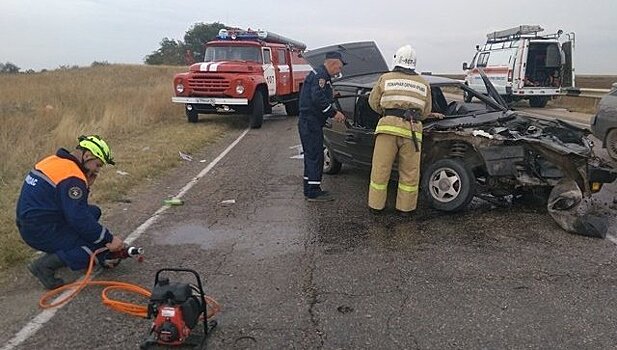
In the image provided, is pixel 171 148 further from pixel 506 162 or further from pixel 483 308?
pixel 483 308

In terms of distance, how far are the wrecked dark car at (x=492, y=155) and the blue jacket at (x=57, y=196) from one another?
3.54 m

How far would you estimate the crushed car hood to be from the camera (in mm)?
8959

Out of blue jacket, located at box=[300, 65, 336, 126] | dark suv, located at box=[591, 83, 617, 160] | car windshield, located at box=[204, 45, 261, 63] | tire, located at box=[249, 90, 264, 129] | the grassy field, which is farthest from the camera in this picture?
car windshield, located at box=[204, 45, 261, 63]

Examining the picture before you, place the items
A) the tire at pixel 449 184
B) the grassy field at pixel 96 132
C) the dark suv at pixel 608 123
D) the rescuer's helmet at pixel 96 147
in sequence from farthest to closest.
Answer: the dark suv at pixel 608 123 < the grassy field at pixel 96 132 < the tire at pixel 449 184 < the rescuer's helmet at pixel 96 147

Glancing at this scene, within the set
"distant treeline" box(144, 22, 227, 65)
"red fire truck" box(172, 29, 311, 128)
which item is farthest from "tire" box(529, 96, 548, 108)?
"distant treeline" box(144, 22, 227, 65)

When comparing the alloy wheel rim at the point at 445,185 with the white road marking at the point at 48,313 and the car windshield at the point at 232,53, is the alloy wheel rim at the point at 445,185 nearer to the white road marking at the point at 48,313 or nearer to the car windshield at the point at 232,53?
the white road marking at the point at 48,313

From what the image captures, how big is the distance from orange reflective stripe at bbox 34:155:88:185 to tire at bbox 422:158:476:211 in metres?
3.54

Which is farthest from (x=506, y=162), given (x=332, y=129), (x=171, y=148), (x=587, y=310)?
(x=171, y=148)

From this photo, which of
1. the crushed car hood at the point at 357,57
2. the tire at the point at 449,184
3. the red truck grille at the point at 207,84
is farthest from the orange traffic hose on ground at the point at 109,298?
the red truck grille at the point at 207,84

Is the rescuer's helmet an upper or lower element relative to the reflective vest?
lower

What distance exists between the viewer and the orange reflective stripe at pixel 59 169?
4137mm

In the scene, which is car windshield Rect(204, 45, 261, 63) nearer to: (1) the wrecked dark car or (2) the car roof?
(2) the car roof

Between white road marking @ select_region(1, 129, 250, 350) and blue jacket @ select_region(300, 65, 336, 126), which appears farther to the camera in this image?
blue jacket @ select_region(300, 65, 336, 126)

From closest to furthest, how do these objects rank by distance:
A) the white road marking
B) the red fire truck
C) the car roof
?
the white road marking, the car roof, the red fire truck
